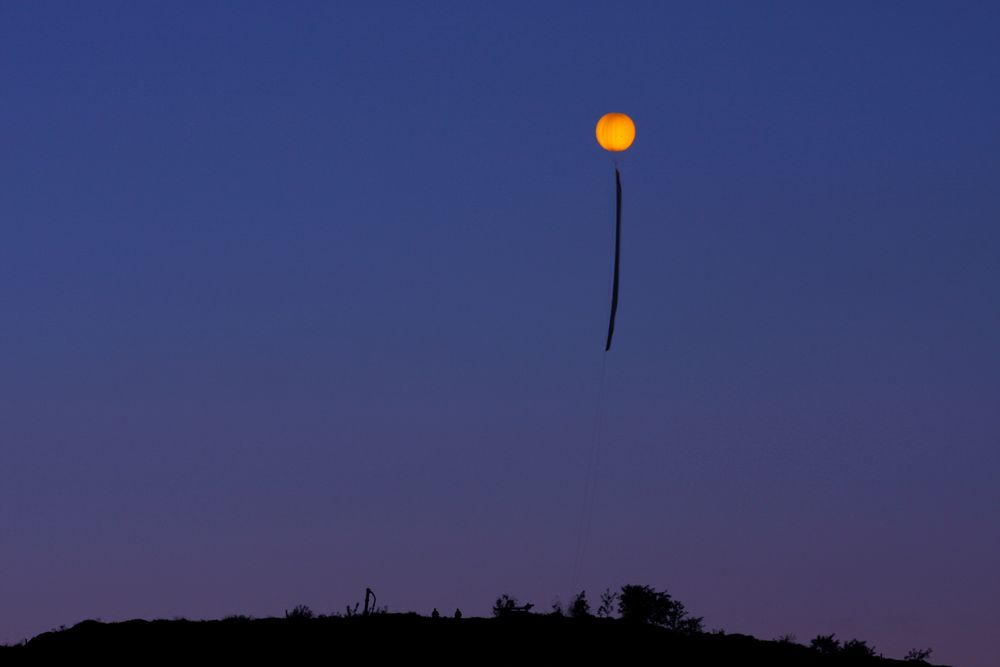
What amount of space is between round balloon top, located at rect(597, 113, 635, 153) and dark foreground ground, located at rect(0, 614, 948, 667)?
12797 mm

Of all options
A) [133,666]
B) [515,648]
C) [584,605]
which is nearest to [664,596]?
[584,605]

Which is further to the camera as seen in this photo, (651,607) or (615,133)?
(651,607)

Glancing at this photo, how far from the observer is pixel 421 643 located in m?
40.2

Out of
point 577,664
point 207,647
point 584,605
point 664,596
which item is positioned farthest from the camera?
point 664,596

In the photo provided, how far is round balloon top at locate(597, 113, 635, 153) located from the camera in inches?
1310

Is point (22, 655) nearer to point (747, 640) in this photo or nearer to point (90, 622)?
point (90, 622)

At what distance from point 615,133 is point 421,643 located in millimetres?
14371

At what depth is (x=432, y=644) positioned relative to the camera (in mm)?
40156

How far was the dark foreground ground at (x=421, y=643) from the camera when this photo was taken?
129 feet

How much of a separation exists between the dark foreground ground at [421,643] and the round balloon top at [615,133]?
1280 cm

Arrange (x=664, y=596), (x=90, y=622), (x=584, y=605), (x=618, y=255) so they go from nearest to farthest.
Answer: (x=618, y=255)
(x=90, y=622)
(x=584, y=605)
(x=664, y=596)

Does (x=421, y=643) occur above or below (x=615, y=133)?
below

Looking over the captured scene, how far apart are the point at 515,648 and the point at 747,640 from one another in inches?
270

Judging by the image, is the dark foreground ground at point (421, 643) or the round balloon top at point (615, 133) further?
the dark foreground ground at point (421, 643)
